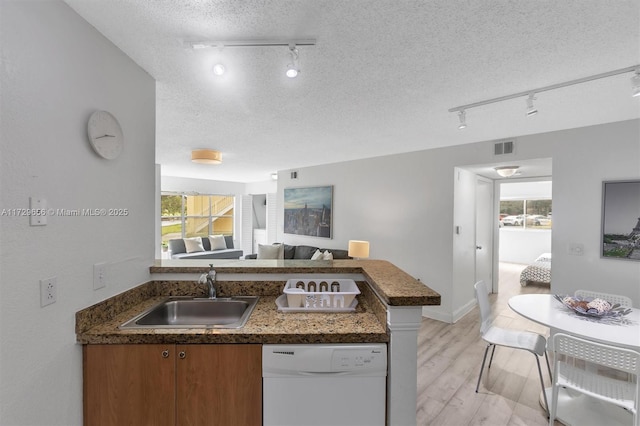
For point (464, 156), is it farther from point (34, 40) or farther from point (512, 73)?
point (34, 40)

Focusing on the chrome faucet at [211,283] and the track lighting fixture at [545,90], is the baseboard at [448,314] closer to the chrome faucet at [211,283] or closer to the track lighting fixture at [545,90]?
the track lighting fixture at [545,90]

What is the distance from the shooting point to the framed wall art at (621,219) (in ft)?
7.91

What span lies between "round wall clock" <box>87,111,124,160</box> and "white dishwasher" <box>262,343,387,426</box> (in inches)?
49.1

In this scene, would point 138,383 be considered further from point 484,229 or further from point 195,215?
point 195,215

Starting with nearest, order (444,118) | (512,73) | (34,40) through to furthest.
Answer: (34,40) → (512,73) → (444,118)

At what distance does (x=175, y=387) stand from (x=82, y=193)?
3.26 ft

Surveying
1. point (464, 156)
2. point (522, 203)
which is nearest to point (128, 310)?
point (464, 156)

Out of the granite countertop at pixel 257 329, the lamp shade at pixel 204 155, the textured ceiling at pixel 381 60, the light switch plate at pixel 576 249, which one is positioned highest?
the textured ceiling at pixel 381 60

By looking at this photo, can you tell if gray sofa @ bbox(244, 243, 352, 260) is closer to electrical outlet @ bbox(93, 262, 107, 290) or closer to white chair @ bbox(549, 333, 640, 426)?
white chair @ bbox(549, 333, 640, 426)

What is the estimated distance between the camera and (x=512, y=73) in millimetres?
1686

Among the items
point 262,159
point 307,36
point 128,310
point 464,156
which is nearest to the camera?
point 307,36

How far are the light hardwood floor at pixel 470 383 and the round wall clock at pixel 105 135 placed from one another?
8.35 feet

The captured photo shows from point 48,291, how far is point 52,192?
0.40 metres

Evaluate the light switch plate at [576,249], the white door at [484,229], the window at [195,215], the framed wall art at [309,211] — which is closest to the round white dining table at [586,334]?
the light switch plate at [576,249]
